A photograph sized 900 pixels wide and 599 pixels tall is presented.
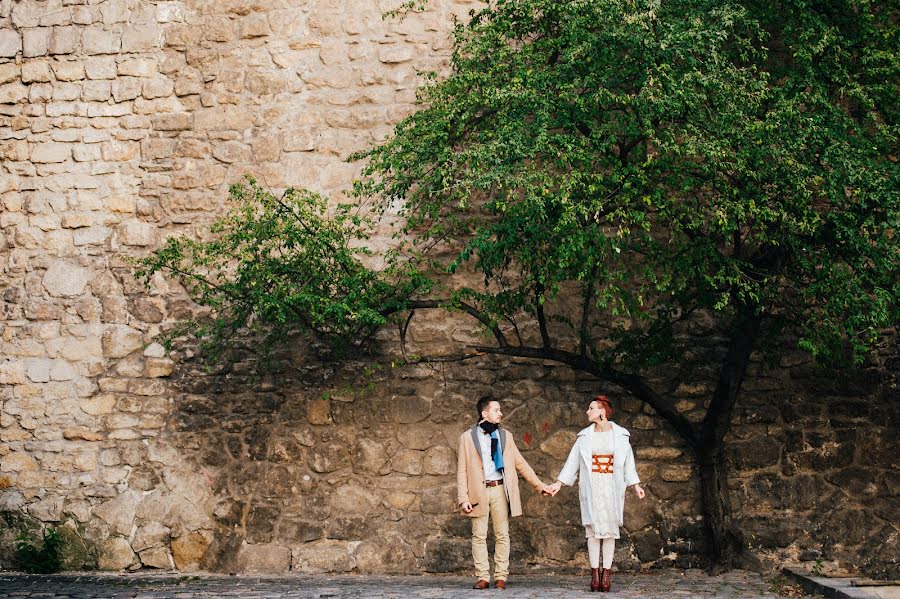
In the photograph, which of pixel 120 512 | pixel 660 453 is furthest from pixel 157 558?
pixel 660 453

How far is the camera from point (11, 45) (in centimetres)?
844

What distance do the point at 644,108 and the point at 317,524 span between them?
13.2 feet

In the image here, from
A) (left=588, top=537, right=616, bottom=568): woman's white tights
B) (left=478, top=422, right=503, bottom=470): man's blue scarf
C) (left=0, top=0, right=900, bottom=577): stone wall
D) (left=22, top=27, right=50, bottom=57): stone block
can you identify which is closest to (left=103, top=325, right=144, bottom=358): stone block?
(left=0, top=0, right=900, bottom=577): stone wall

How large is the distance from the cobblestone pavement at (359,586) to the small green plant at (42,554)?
19 cm

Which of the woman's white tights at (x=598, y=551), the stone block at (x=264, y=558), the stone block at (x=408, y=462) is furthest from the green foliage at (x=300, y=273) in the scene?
the woman's white tights at (x=598, y=551)

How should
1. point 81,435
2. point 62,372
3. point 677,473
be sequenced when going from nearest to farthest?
point 677,473, point 81,435, point 62,372

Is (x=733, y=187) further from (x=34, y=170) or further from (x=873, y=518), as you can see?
(x=34, y=170)

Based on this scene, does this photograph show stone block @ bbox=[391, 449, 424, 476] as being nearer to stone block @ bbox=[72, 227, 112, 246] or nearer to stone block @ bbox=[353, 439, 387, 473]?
stone block @ bbox=[353, 439, 387, 473]

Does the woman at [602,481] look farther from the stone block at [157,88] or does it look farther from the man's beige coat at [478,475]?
the stone block at [157,88]

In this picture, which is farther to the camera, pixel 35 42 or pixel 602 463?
pixel 35 42

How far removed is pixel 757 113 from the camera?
661 centimetres

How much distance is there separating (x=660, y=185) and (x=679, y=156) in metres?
0.24

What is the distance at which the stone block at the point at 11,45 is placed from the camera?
27.7 feet

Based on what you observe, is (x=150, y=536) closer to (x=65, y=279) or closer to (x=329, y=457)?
(x=329, y=457)
